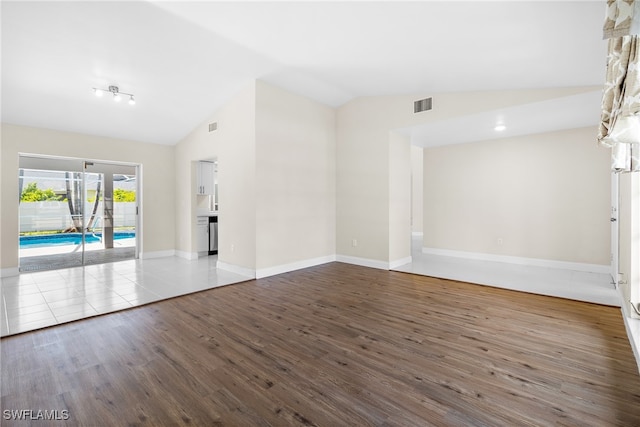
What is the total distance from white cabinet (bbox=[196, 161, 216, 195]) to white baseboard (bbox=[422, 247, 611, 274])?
525 centimetres

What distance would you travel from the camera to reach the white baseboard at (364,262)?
5285mm

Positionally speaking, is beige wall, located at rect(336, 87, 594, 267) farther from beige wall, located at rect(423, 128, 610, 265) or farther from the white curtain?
the white curtain

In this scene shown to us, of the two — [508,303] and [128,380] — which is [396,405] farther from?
[508,303]

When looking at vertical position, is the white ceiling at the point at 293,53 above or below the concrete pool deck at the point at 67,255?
above

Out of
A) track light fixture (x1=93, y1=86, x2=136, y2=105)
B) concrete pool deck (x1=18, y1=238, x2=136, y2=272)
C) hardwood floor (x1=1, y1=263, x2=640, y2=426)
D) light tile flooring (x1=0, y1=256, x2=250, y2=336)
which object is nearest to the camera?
hardwood floor (x1=1, y1=263, x2=640, y2=426)

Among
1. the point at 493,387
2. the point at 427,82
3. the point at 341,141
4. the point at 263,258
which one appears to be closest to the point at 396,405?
the point at 493,387

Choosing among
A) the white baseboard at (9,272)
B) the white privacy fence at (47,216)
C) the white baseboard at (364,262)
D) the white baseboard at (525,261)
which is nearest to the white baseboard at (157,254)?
the white privacy fence at (47,216)

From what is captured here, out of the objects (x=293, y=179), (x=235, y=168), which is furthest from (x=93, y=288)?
(x=293, y=179)

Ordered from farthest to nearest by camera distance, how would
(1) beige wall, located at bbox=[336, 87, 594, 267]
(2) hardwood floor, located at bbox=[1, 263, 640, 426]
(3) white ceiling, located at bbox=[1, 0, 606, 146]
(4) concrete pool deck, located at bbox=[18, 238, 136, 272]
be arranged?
(4) concrete pool deck, located at bbox=[18, 238, 136, 272]
(1) beige wall, located at bbox=[336, 87, 594, 267]
(3) white ceiling, located at bbox=[1, 0, 606, 146]
(2) hardwood floor, located at bbox=[1, 263, 640, 426]

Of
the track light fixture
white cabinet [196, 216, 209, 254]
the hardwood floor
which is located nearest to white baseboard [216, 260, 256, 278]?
the hardwood floor

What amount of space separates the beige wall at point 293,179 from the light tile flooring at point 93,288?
3.06 ft

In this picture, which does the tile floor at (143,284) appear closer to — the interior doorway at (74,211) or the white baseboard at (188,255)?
the white baseboard at (188,255)

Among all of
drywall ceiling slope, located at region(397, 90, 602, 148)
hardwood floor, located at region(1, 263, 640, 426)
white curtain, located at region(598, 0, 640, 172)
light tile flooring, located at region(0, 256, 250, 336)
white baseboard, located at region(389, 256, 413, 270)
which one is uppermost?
drywall ceiling slope, located at region(397, 90, 602, 148)

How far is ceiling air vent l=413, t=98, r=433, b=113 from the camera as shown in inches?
185
